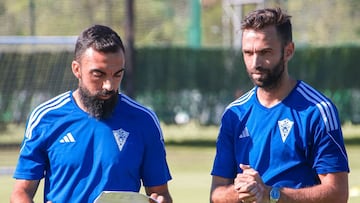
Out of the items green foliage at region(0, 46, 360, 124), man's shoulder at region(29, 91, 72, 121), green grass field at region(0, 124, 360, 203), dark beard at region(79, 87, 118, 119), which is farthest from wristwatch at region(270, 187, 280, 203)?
green foliage at region(0, 46, 360, 124)

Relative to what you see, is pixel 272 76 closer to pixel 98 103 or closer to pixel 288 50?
pixel 288 50

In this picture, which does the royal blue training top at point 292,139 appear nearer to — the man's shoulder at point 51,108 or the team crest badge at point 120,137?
the team crest badge at point 120,137

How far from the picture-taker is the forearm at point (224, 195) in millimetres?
5652

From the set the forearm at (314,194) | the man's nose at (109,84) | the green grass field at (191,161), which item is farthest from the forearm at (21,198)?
the green grass field at (191,161)

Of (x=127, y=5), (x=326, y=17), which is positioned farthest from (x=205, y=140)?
(x=326, y=17)

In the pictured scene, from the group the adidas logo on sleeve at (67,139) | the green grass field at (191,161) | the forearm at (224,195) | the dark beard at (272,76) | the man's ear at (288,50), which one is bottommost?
the green grass field at (191,161)

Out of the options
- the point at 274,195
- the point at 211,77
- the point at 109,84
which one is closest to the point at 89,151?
the point at 109,84

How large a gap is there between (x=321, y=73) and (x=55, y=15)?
7328 mm

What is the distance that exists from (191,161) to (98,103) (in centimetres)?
1442

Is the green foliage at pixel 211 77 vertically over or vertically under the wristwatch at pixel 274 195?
under

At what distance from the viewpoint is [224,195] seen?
5730mm

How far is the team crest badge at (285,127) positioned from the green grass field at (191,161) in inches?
309

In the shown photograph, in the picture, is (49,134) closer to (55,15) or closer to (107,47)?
(107,47)

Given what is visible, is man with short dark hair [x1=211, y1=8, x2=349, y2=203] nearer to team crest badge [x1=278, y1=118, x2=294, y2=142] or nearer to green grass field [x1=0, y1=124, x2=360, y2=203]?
team crest badge [x1=278, y1=118, x2=294, y2=142]
